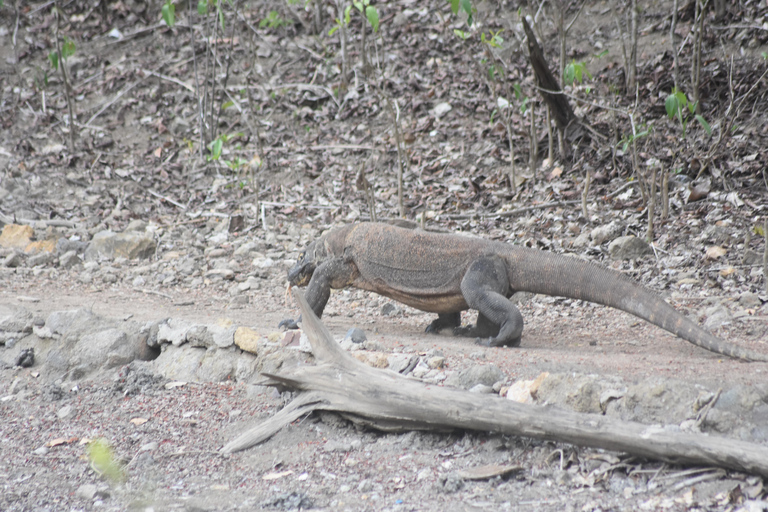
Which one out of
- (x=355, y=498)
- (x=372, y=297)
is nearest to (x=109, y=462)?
(x=355, y=498)

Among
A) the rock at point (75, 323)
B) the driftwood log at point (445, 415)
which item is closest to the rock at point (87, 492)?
the driftwood log at point (445, 415)

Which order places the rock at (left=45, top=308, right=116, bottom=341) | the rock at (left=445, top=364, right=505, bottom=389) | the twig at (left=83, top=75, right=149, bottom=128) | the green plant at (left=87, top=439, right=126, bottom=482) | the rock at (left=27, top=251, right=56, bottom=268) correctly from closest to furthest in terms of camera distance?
the green plant at (left=87, top=439, right=126, bottom=482)
the rock at (left=445, top=364, right=505, bottom=389)
the rock at (left=45, top=308, right=116, bottom=341)
the rock at (left=27, top=251, right=56, bottom=268)
the twig at (left=83, top=75, right=149, bottom=128)

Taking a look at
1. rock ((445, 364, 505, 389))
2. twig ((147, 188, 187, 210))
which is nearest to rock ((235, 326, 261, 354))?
rock ((445, 364, 505, 389))

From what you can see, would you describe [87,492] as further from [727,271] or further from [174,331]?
[727,271]

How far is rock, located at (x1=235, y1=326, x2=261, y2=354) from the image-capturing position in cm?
392

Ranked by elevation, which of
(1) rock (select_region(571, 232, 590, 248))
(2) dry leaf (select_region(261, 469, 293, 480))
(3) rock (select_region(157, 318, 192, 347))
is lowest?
(2) dry leaf (select_region(261, 469, 293, 480))

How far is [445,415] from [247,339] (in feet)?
5.38

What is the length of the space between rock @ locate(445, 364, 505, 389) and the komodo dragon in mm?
921

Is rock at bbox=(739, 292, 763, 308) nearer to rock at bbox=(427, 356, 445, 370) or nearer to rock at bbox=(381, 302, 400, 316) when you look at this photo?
rock at bbox=(427, 356, 445, 370)

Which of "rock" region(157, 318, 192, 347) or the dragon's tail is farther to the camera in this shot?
"rock" region(157, 318, 192, 347)

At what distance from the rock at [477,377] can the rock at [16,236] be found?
613 centimetres

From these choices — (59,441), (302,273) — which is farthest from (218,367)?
(302,273)

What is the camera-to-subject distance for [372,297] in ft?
20.5

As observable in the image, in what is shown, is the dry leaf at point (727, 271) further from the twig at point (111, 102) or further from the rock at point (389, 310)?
the twig at point (111, 102)
